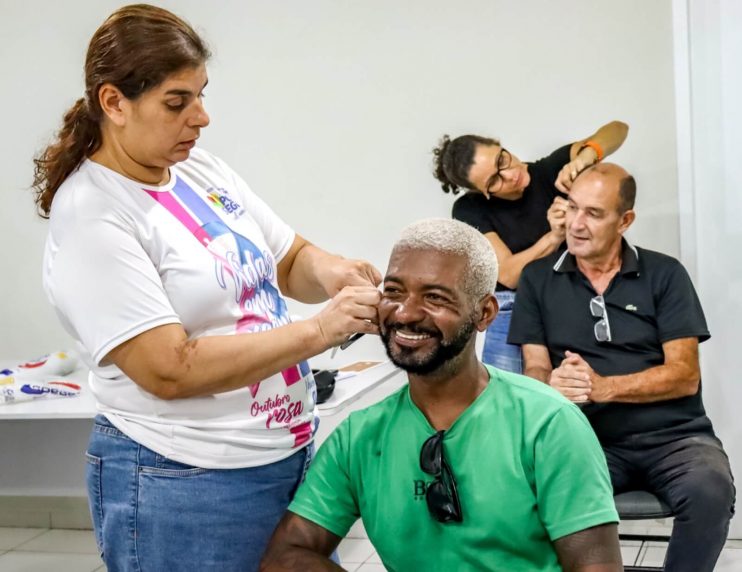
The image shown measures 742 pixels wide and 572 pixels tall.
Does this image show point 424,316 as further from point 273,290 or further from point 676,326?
point 676,326

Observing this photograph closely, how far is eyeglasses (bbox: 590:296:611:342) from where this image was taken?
299cm

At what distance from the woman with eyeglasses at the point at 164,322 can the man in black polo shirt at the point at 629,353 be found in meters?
1.48

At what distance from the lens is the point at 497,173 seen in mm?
3465

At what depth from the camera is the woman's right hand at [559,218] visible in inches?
129

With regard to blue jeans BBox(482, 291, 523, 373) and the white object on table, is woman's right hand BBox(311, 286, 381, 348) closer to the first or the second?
the white object on table

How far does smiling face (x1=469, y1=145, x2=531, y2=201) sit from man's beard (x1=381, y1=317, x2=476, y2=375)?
186 cm

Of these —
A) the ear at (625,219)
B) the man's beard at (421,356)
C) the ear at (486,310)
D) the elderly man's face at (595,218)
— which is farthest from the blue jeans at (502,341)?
the man's beard at (421,356)

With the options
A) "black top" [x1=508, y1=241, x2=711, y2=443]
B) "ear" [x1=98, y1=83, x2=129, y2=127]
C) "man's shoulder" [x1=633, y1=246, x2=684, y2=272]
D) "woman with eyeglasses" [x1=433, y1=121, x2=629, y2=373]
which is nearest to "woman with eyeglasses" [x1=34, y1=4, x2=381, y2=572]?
"ear" [x1=98, y1=83, x2=129, y2=127]

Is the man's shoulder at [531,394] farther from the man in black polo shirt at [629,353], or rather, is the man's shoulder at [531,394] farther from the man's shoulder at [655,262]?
the man's shoulder at [655,262]

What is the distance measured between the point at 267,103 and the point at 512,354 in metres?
1.55

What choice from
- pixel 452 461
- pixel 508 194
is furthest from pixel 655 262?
pixel 452 461

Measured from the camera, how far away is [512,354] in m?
3.27

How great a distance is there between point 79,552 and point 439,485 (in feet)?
9.40

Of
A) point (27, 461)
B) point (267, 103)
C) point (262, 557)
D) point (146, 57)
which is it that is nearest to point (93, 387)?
point (262, 557)
